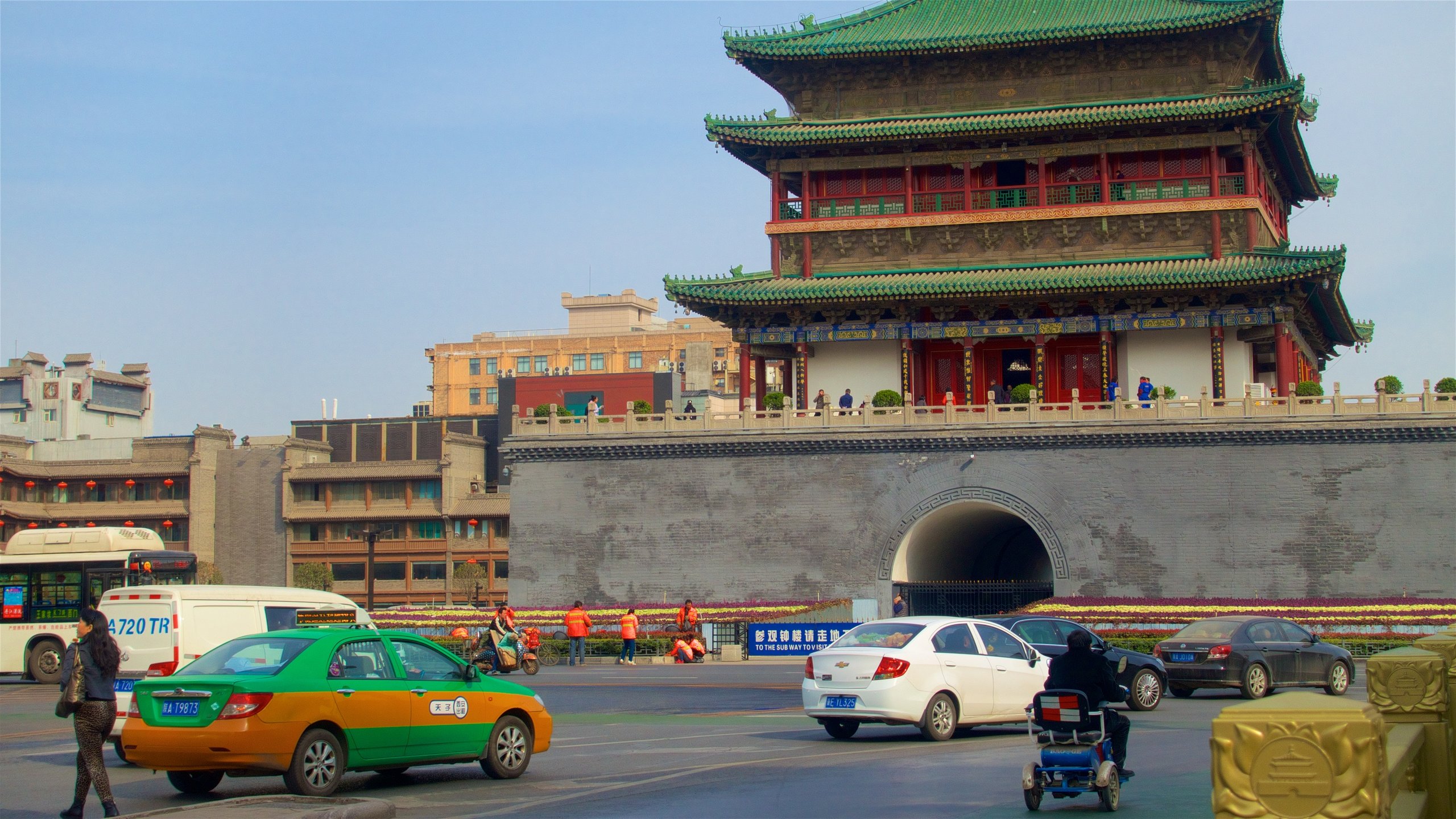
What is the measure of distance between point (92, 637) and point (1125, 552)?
2923 cm

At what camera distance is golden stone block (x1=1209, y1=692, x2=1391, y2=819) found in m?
4.41

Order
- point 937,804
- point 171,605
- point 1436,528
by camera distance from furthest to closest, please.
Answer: point 1436,528 < point 171,605 < point 937,804

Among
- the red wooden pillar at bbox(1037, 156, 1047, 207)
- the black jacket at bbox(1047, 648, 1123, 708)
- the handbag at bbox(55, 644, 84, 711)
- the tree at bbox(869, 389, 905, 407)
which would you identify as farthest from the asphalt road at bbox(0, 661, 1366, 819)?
the red wooden pillar at bbox(1037, 156, 1047, 207)

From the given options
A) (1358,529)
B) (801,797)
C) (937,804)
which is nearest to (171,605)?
(801,797)

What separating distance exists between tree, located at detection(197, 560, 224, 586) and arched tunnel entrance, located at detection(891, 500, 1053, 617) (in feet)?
128

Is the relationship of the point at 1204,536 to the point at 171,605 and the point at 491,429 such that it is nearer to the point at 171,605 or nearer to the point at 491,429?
the point at 171,605

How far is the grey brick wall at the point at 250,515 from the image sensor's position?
245ft

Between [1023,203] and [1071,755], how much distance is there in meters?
31.2

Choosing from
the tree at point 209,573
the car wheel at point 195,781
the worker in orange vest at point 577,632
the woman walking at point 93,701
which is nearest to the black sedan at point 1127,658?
the car wheel at point 195,781

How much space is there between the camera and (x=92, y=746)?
456 inches

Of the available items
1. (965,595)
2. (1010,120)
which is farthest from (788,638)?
(1010,120)

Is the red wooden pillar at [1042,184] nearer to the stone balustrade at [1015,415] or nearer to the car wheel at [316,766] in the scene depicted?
the stone balustrade at [1015,415]

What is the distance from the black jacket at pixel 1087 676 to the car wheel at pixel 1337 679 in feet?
40.7

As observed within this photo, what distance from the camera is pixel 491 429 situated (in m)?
79.4
